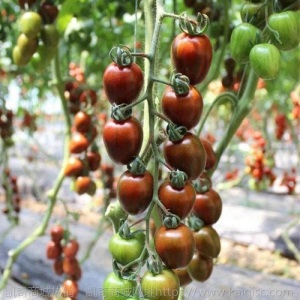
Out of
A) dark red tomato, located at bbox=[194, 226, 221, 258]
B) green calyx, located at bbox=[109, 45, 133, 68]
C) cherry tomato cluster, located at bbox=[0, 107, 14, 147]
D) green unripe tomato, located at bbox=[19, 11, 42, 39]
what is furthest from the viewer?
cherry tomato cluster, located at bbox=[0, 107, 14, 147]

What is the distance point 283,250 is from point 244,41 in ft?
4.41

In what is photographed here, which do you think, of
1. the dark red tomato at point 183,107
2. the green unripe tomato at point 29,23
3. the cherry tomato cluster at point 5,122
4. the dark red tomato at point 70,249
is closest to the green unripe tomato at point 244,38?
the dark red tomato at point 183,107

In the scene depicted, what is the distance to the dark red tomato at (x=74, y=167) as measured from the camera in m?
0.95

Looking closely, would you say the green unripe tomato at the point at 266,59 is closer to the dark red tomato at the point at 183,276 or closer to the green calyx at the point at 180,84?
the green calyx at the point at 180,84

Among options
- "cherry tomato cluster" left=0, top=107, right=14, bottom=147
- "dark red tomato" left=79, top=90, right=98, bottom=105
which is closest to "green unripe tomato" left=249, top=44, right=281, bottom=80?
A: "dark red tomato" left=79, top=90, right=98, bottom=105

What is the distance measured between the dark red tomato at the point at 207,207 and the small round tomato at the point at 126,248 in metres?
0.19

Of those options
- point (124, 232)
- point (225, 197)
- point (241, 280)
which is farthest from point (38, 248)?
point (225, 197)

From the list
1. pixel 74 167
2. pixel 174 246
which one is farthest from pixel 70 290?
pixel 174 246

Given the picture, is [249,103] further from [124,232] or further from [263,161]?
[263,161]

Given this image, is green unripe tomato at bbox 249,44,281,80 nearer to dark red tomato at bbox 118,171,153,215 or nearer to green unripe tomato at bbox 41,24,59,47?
dark red tomato at bbox 118,171,153,215

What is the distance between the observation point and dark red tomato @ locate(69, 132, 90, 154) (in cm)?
95

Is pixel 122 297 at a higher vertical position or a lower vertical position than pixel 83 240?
higher

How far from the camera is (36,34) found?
0.82 meters

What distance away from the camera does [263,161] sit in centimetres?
164
